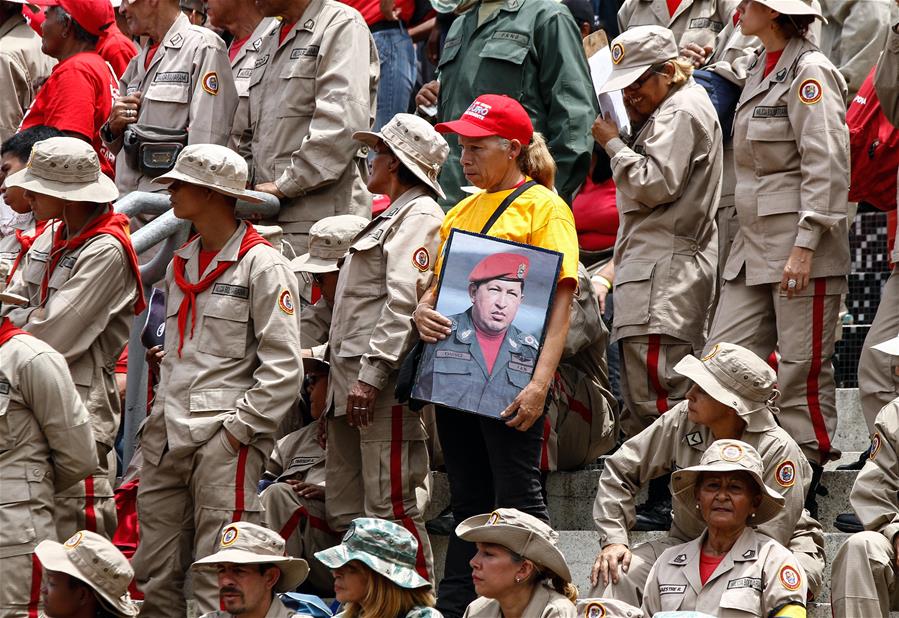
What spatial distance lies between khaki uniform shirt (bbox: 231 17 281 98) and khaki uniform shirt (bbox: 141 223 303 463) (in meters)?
2.29

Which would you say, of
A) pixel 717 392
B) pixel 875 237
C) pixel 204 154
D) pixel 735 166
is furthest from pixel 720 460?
pixel 875 237

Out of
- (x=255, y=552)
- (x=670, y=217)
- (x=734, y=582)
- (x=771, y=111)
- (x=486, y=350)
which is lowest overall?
(x=255, y=552)

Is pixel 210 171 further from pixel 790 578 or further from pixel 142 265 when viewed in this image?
pixel 790 578

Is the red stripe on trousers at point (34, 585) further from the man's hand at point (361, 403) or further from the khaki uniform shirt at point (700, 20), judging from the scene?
the khaki uniform shirt at point (700, 20)

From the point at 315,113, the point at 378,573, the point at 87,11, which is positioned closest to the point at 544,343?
the point at 378,573

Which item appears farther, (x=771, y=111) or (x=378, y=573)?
(x=771, y=111)

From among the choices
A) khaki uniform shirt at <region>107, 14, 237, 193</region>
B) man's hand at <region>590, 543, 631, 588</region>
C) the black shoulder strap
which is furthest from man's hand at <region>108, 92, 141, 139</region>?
man's hand at <region>590, 543, 631, 588</region>

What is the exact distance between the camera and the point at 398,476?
753cm

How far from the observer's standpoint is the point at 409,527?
24.7ft

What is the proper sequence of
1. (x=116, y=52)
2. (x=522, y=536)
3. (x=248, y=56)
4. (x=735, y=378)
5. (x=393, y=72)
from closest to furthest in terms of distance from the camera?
(x=522, y=536) < (x=735, y=378) < (x=248, y=56) < (x=116, y=52) < (x=393, y=72)

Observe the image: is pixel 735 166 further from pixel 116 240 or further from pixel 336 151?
pixel 116 240

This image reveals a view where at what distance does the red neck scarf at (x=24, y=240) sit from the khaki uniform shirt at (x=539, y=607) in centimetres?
264

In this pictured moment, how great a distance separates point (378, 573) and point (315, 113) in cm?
310

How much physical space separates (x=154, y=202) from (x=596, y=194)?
8.57 feet
